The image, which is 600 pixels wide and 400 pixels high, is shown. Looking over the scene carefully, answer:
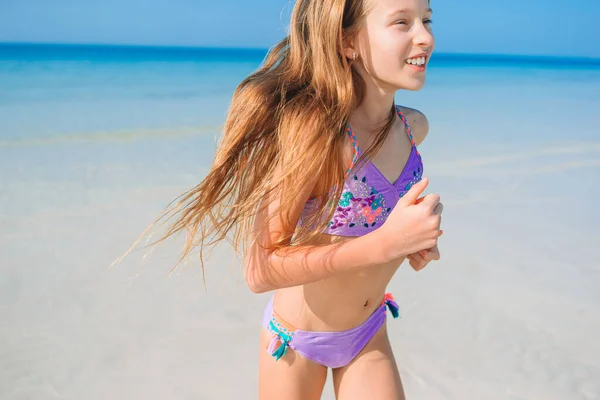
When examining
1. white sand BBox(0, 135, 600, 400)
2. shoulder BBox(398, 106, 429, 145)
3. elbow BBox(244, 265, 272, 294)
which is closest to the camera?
elbow BBox(244, 265, 272, 294)

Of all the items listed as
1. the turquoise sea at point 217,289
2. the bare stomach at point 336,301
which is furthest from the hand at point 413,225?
the turquoise sea at point 217,289

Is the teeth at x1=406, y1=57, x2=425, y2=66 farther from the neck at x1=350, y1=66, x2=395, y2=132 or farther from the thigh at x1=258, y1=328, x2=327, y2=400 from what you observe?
the thigh at x1=258, y1=328, x2=327, y2=400

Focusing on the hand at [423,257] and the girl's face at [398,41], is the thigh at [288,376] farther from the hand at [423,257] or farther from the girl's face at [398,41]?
the girl's face at [398,41]

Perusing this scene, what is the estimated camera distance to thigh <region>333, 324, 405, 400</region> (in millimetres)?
2033

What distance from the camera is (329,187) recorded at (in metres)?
1.87

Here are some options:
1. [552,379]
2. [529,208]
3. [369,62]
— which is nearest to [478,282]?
[552,379]

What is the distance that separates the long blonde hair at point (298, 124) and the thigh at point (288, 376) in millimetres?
465

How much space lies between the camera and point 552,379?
335 centimetres

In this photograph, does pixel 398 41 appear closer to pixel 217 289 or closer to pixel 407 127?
pixel 407 127

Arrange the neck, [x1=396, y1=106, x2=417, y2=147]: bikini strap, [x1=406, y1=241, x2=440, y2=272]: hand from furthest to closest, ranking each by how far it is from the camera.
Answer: [x1=396, y1=106, x2=417, y2=147]: bikini strap → the neck → [x1=406, y1=241, x2=440, y2=272]: hand

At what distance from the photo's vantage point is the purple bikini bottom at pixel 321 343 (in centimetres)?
206

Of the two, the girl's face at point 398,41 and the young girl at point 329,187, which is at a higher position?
the girl's face at point 398,41

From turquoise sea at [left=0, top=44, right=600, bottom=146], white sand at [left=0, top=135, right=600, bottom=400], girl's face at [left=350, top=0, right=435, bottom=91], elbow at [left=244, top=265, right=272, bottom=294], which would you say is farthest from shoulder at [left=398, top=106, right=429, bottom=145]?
turquoise sea at [left=0, top=44, right=600, bottom=146]

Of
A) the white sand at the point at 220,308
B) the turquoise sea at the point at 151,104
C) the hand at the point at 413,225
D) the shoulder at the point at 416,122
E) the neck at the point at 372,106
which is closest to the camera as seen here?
the hand at the point at 413,225
